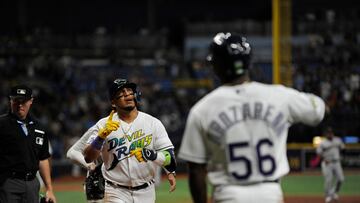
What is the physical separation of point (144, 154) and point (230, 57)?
297 cm

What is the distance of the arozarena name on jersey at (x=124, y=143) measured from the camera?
750 cm

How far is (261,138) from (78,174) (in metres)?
23.4

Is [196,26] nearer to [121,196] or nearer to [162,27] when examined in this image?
[162,27]

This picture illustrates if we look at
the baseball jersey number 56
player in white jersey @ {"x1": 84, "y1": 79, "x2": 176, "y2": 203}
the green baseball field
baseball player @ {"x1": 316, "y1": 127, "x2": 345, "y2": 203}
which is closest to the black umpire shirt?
player in white jersey @ {"x1": 84, "y1": 79, "x2": 176, "y2": 203}

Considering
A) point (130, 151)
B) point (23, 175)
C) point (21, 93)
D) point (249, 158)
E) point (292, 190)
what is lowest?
point (292, 190)

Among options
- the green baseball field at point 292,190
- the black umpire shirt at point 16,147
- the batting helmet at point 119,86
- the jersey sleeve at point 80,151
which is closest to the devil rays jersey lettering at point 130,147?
the jersey sleeve at point 80,151

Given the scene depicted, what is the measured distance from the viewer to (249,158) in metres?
4.32

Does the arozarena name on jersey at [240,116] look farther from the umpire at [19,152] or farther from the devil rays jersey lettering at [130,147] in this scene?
the umpire at [19,152]

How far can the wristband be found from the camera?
708 cm

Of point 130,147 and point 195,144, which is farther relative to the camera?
point 130,147

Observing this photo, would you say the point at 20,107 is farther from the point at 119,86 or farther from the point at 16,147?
the point at 119,86

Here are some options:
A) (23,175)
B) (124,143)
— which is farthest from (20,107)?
(124,143)

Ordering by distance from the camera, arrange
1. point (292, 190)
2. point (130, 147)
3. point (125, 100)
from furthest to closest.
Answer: point (292, 190)
point (125, 100)
point (130, 147)

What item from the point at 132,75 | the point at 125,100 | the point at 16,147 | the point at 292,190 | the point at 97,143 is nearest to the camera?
the point at 97,143
